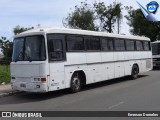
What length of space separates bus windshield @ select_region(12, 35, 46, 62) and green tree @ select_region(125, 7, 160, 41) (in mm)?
40184

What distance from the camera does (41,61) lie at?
13.3 metres

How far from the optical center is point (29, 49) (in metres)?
13.9

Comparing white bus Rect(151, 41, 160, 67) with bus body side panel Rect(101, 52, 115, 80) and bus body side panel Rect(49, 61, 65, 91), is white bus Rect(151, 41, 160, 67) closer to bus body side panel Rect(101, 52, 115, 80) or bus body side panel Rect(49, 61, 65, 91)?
bus body side panel Rect(101, 52, 115, 80)

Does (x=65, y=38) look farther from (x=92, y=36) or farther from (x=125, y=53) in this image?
(x=125, y=53)

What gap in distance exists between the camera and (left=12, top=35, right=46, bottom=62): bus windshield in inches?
530

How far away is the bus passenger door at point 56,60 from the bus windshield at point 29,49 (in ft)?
1.04

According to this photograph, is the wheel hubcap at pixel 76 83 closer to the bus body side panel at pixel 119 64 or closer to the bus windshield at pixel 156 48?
the bus body side panel at pixel 119 64

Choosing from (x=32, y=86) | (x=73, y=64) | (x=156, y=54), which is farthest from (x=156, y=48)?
(x=32, y=86)

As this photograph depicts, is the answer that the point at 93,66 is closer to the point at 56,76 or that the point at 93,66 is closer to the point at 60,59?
the point at 60,59

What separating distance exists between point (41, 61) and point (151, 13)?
39.7 meters

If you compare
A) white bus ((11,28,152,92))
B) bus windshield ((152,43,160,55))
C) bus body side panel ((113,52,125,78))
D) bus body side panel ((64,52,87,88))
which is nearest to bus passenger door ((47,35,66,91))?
white bus ((11,28,152,92))

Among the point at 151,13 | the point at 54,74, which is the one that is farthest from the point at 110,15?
the point at 54,74

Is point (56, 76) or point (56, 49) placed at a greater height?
point (56, 49)

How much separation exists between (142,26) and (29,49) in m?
41.4
